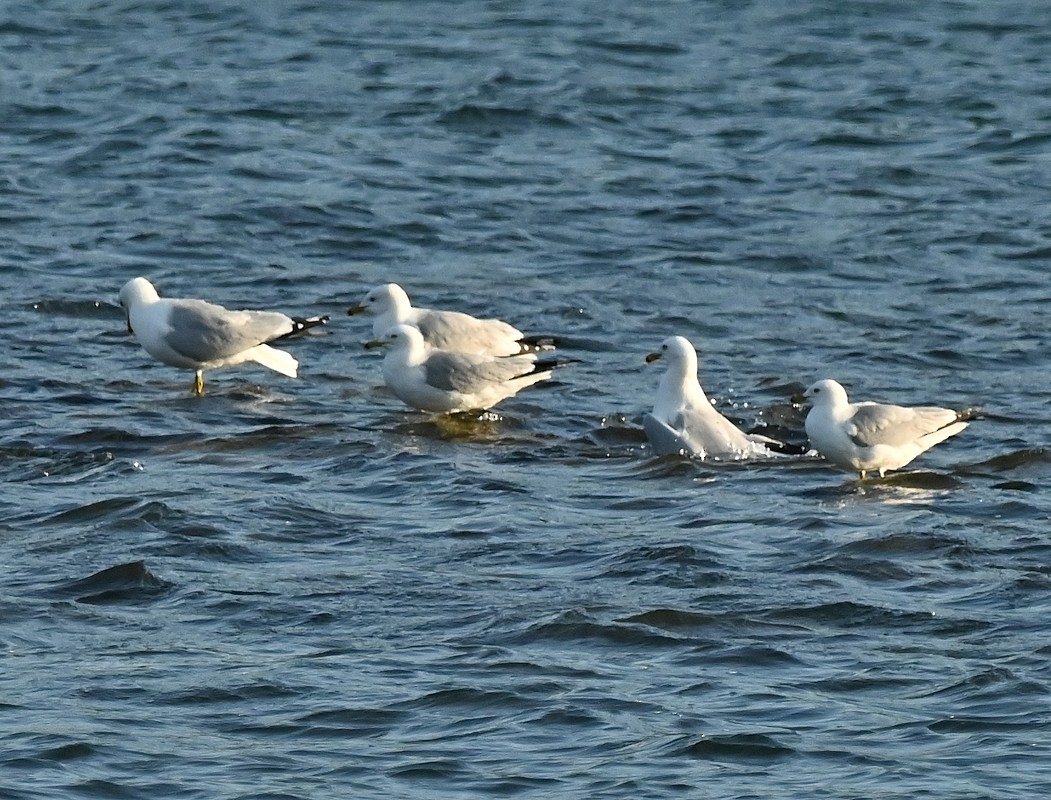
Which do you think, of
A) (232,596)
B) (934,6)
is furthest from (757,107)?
(232,596)

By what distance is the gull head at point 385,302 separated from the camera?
12531 mm

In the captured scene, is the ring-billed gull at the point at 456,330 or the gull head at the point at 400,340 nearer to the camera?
the gull head at the point at 400,340

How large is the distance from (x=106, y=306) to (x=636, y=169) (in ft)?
18.1

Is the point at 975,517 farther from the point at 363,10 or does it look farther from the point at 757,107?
the point at 363,10

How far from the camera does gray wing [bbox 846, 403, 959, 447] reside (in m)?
10.1

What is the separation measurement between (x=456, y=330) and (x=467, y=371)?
837mm

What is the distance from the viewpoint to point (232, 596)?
8.09m

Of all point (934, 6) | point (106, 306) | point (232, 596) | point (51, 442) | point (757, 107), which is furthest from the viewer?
point (934, 6)

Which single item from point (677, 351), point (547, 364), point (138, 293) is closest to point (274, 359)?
point (138, 293)

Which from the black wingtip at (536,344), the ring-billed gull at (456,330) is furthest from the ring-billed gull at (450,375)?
the black wingtip at (536,344)

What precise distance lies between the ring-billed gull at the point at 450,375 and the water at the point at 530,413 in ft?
0.66

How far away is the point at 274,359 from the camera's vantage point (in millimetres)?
12188

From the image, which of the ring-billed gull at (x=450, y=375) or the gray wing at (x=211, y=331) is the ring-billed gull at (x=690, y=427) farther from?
the gray wing at (x=211, y=331)

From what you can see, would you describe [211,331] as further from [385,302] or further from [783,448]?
[783,448]
